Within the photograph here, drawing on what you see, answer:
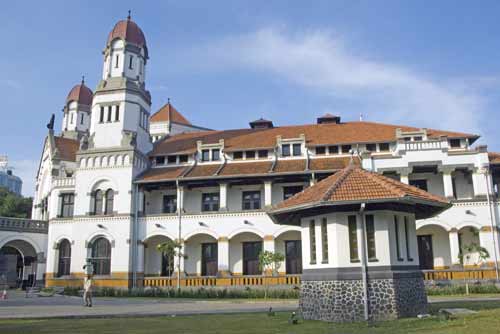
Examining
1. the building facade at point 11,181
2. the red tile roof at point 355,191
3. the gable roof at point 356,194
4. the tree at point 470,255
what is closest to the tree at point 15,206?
the tree at point 470,255

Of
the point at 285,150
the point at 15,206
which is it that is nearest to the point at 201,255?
the point at 285,150

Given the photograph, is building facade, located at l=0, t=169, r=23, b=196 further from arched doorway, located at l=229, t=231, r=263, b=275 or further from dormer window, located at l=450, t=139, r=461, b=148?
dormer window, located at l=450, t=139, r=461, b=148

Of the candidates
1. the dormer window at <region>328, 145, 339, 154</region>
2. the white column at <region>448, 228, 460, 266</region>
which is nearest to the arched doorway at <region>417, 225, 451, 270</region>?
the white column at <region>448, 228, 460, 266</region>

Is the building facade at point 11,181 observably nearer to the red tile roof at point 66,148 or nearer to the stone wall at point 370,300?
the red tile roof at point 66,148

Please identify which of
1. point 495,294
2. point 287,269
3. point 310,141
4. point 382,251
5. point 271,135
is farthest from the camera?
point 271,135

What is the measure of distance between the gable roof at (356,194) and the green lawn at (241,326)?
361cm

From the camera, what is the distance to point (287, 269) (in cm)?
3284

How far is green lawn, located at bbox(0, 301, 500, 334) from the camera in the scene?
38.8ft

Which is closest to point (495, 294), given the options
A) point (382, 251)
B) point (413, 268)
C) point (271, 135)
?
point (413, 268)

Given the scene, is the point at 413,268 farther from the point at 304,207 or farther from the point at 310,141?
the point at 310,141

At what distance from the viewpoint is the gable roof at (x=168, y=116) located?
167ft

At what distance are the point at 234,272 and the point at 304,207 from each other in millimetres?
19863

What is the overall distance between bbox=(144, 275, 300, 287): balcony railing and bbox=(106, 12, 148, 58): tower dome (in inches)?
774

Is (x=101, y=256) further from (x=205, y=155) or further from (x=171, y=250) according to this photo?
(x=205, y=155)
